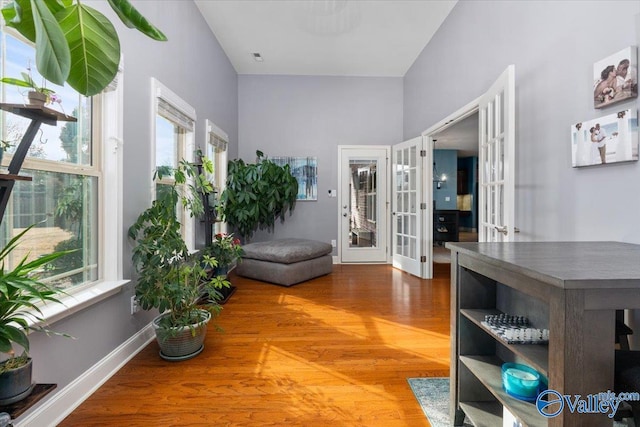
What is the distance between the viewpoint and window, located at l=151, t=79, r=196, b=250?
7.55 feet

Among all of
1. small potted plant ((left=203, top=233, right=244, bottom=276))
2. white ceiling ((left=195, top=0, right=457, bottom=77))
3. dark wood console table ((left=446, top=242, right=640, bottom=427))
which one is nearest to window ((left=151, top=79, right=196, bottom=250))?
small potted plant ((left=203, top=233, right=244, bottom=276))

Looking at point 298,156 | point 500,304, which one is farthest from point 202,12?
point 500,304

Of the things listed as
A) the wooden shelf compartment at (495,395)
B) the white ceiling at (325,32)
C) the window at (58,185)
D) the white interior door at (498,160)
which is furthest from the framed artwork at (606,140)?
the window at (58,185)

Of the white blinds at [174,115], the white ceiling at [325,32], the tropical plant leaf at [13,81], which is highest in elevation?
the white ceiling at [325,32]

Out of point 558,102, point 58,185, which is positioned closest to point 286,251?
point 58,185

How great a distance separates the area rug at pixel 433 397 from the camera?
57.3 inches

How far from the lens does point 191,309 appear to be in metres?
2.05

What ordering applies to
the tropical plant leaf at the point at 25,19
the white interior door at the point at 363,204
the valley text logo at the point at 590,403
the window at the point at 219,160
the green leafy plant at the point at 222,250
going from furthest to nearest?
the white interior door at the point at 363,204
the window at the point at 219,160
the green leafy plant at the point at 222,250
the valley text logo at the point at 590,403
the tropical plant leaf at the point at 25,19

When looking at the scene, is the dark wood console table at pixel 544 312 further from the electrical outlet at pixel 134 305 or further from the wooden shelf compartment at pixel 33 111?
the electrical outlet at pixel 134 305

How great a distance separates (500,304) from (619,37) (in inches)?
55.8

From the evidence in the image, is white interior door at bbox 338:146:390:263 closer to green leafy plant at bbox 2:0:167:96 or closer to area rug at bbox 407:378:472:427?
area rug at bbox 407:378:472:427

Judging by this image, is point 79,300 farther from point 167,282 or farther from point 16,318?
point 16,318

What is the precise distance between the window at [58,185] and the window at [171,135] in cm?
47

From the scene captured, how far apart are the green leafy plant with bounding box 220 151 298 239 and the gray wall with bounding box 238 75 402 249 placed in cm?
56
